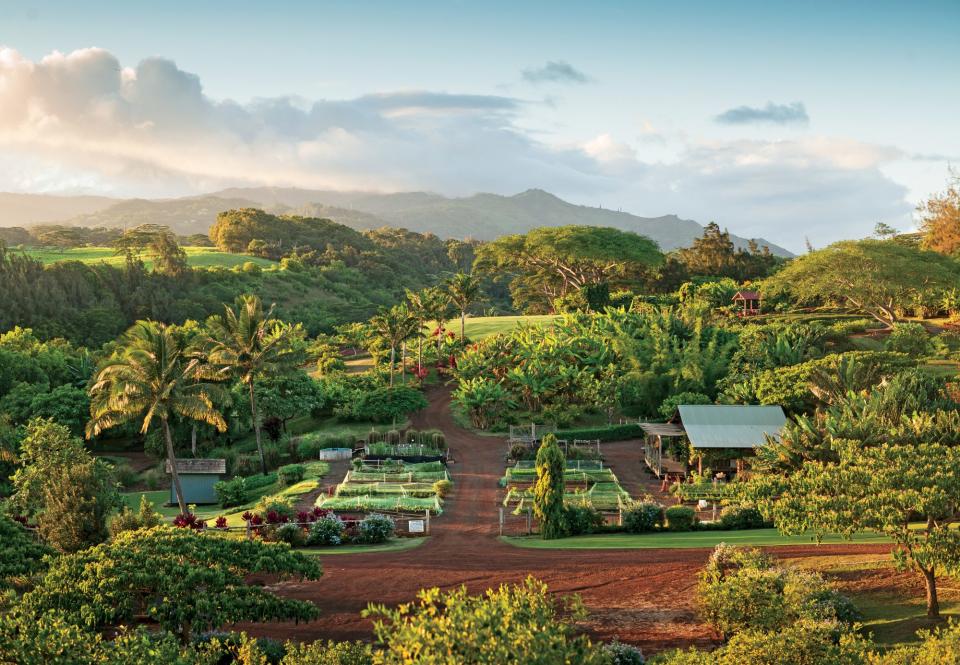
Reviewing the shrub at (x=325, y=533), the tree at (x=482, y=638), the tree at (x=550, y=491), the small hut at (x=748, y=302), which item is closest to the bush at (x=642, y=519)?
the tree at (x=550, y=491)

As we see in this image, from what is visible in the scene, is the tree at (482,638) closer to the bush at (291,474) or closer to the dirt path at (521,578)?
the dirt path at (521,578)

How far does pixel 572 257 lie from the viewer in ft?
266

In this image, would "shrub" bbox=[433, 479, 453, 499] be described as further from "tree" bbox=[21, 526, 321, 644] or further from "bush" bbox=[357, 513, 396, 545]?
"tree" bbox=[21, 526, 321, 644]

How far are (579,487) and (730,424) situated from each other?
7.50 meters

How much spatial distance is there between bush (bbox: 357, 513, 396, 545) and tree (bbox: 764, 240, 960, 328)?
143 ft

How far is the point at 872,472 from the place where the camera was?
1805 cm

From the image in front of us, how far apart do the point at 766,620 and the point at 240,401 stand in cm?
3492

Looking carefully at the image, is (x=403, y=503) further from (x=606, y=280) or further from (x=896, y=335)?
(x=606, y=280)

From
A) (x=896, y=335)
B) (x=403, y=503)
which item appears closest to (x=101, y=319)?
(x=403, y=503)

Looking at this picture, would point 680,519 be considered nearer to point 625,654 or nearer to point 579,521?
point 579,521

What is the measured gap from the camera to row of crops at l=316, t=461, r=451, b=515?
97.6 ft

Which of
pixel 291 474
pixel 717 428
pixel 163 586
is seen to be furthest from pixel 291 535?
pixel 717 428

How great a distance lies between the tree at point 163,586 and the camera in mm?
15453

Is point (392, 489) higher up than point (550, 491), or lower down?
lower down
